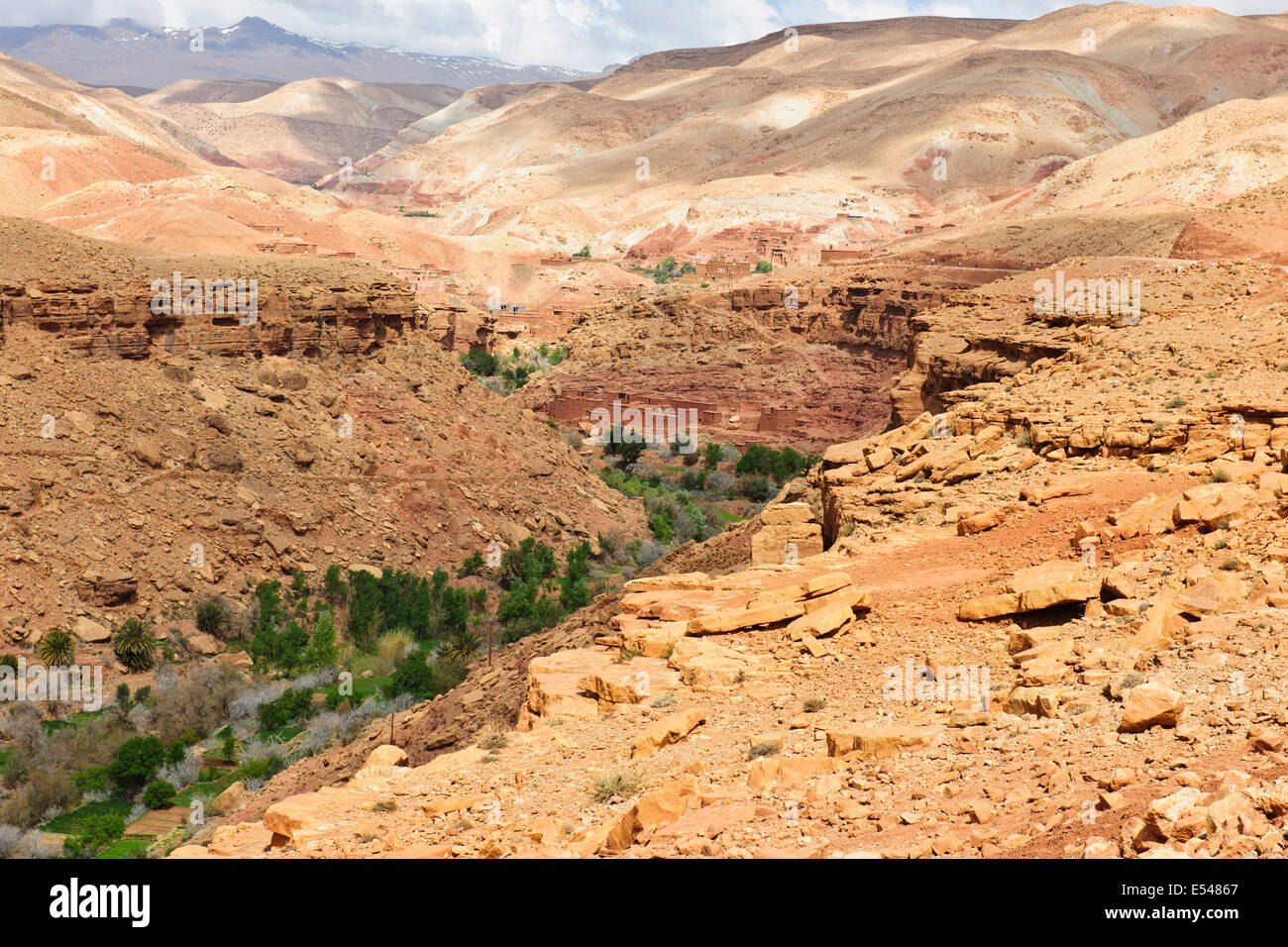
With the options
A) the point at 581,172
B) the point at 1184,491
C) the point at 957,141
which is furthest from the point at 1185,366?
the point at 581,172

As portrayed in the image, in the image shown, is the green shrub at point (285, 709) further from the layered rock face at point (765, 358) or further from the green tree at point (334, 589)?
the layered rock face at point (765, 358)

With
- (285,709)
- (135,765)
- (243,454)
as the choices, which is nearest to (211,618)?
(285,709)

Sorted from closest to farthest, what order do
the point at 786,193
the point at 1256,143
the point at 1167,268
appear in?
the point at 1167,268 < the point at 1256,143 < the point at 786,193

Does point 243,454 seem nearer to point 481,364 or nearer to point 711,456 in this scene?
point 711,456

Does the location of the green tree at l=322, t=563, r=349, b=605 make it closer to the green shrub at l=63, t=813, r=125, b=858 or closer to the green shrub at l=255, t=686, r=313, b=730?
the green shrub at l=255, t=686, r=313, b=730

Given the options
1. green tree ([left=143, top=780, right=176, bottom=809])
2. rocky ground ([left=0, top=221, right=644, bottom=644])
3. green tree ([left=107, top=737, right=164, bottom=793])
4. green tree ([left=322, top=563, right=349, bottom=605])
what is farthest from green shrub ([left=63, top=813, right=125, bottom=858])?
green tree ([left=322, top=563, right=349, bottom=605])
